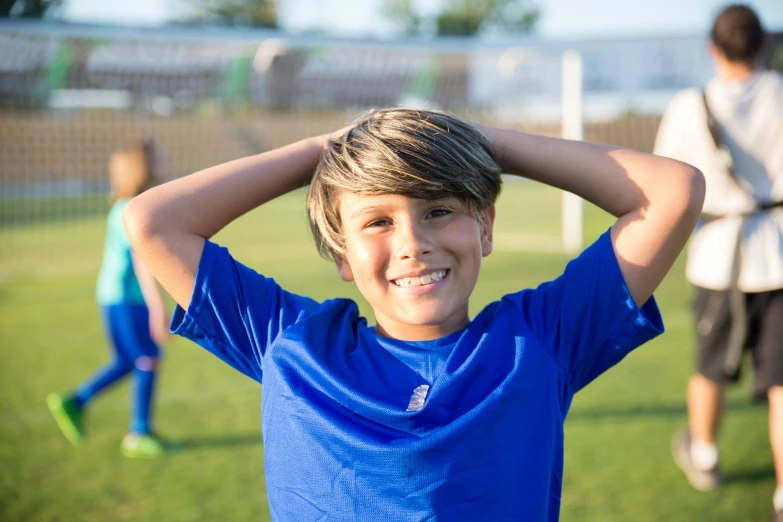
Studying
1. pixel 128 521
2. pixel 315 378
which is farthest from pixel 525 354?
pixel 128 521

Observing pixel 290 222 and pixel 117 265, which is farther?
pixel 290 222

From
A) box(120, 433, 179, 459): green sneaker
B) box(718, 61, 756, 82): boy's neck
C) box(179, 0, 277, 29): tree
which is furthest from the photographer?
box(179, 0, 277, 29): tree

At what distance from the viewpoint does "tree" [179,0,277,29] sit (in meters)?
58.1

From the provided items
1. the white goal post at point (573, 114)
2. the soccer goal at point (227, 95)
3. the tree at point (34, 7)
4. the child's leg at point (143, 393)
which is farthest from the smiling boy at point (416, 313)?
the tree at point (34, 7)

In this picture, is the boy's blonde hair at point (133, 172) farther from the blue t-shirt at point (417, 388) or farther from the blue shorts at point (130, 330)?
the blue t-shirt at point (417, 388)

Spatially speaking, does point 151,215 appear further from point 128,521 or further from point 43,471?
point 43,471

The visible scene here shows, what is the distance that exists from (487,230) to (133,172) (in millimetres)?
3531

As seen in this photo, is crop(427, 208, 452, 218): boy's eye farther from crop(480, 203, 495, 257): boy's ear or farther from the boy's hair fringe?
the boy's hair fringe

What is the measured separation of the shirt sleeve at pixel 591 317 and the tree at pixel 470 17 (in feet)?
206

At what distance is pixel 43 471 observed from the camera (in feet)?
13.8

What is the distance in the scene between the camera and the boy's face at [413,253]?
167 centimetres

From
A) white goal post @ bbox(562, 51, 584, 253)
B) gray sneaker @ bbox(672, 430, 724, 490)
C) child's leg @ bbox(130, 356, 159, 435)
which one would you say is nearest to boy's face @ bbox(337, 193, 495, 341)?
gray sneaker @ bbox(672, 430, 724, 490)

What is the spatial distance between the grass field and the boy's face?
2.15 m

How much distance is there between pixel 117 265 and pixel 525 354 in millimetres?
3788
